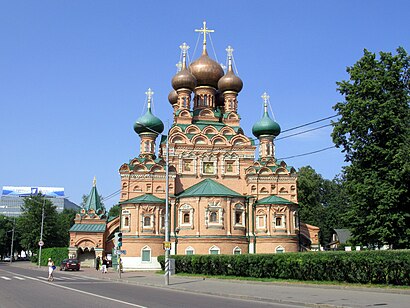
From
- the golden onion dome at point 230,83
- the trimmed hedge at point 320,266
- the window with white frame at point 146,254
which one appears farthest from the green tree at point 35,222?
the trimmed hedge at point 320,266

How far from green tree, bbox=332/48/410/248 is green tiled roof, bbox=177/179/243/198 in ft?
52.7

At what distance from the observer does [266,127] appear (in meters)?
49.1

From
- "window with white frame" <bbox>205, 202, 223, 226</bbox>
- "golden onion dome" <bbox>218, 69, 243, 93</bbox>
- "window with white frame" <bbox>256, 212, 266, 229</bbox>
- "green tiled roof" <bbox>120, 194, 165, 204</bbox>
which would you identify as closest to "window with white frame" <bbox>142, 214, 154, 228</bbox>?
"green tiled roof" <bbox>120, 194, 165, 204</bbox>

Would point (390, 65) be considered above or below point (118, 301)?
above

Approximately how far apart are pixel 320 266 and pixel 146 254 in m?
23.0

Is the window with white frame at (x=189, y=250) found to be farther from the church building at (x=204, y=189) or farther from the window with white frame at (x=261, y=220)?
the window with white frame at (x=261, y=220)

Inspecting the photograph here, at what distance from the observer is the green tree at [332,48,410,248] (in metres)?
26.3

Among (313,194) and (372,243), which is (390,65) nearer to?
Answer: (372,243)

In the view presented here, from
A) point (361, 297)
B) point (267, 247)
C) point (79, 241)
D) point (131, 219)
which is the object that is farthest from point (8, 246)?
point (361, 297)

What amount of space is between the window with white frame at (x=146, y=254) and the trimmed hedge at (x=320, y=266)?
1113 cm

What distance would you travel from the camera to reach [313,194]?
72500 millimetres

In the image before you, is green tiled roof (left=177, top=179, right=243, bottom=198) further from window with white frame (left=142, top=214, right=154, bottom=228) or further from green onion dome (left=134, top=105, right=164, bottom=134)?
green onion dome (left=134, top=105, right=164, bottom=134)

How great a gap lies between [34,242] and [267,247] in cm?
3715

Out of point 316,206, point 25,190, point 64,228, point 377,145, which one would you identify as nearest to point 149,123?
point 377,145
